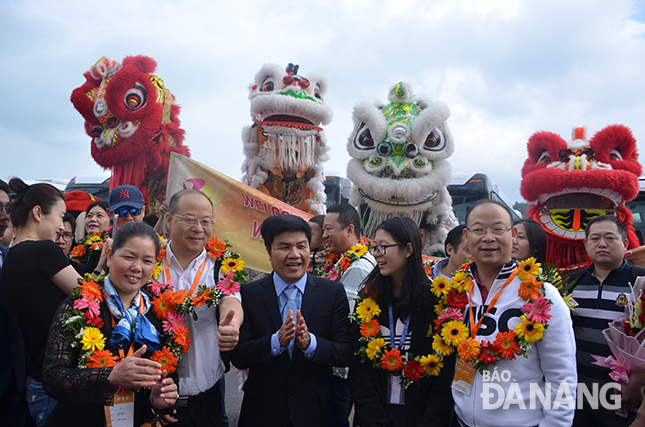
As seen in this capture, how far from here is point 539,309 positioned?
77.0 inches

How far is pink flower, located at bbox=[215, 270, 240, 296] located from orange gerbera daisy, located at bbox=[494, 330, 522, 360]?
4.61 ft

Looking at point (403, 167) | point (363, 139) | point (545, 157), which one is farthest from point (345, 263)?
point (545, 157)

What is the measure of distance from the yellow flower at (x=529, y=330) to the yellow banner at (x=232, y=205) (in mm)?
3099

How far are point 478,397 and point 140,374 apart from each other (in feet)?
4.94

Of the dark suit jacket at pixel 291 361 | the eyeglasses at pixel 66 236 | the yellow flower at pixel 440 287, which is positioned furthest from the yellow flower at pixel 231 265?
the eyeglasses at pixel 66 236

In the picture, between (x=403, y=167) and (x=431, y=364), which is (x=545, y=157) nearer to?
(x=403, y=167)

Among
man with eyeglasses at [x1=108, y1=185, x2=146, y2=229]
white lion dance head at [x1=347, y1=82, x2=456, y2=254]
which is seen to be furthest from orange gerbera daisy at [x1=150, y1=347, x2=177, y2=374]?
white lion dance head at [x1=347, y1=82, x2=456, y2=254]

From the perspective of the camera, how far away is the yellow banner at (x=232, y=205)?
4.77 metres

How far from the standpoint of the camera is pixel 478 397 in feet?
6.54

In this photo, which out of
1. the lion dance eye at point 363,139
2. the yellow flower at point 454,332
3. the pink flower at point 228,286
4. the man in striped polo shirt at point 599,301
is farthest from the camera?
the lion dance eye at point 363,139

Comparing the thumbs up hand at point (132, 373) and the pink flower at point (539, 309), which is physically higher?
the pink flower at point (539, 309)

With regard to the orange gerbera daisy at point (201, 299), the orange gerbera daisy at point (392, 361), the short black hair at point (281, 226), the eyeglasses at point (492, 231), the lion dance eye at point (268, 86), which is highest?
the lion dance eye at point (268, 86)

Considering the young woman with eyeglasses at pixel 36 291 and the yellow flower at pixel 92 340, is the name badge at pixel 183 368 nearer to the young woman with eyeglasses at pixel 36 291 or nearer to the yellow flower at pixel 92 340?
the yellow flower at pixel 92 340

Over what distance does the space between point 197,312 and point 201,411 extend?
0.53 metres
